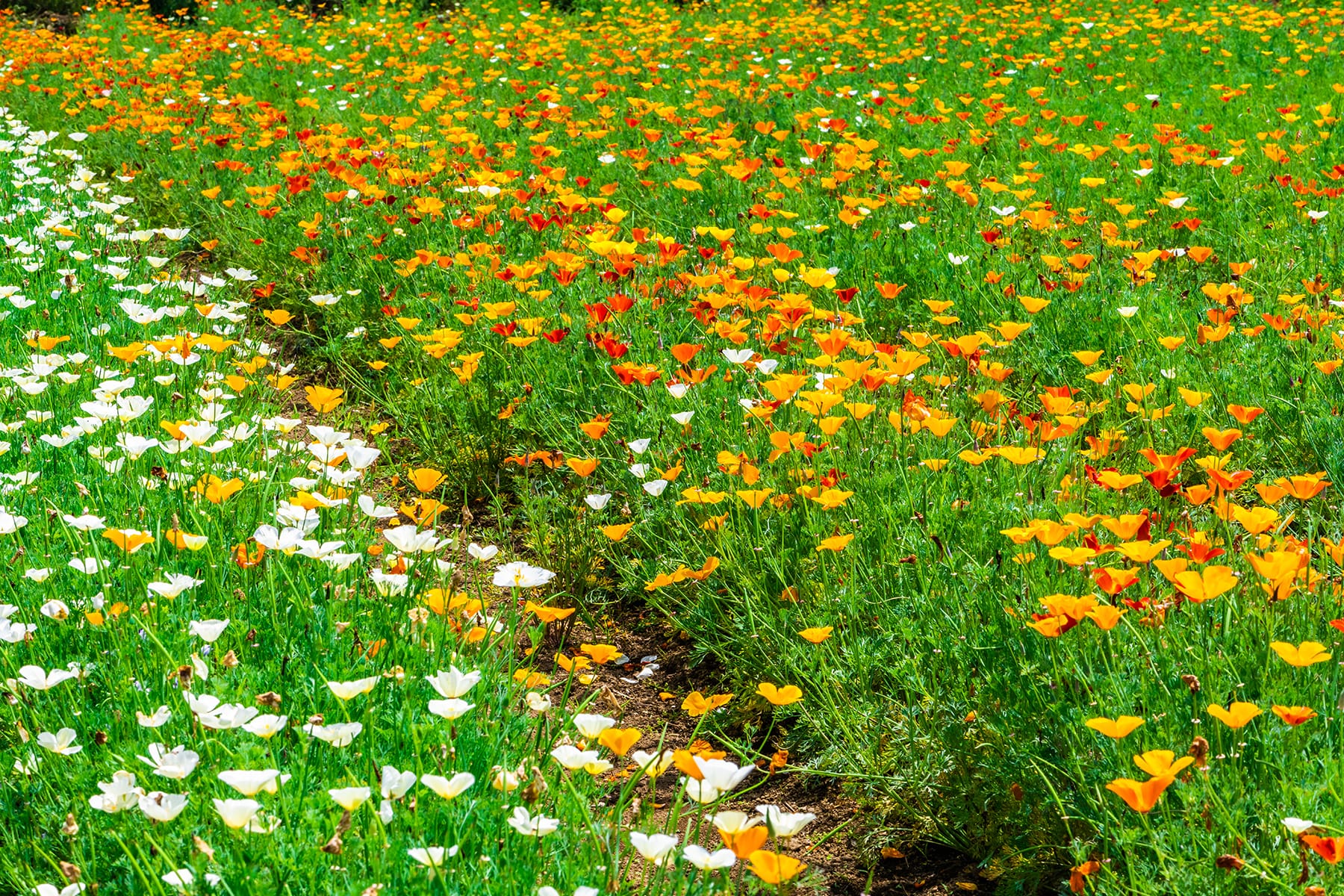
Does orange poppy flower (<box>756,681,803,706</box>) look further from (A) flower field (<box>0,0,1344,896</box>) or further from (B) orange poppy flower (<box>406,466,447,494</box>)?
(B) orange poppy flower (<box>406,466,447,494</box>)

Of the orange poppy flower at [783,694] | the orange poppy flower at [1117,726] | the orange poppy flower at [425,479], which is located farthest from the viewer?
the orange poppy flower at [425,479]

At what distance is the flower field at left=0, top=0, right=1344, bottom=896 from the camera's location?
5.82ft

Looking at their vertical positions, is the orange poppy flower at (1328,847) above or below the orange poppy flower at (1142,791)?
below

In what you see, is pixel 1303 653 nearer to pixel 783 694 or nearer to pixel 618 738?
pixel 783 694

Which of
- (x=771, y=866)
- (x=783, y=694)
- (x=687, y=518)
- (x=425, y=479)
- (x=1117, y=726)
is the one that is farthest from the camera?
(x=687, y=518)

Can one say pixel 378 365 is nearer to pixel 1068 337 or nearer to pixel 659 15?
pixel 1068 337

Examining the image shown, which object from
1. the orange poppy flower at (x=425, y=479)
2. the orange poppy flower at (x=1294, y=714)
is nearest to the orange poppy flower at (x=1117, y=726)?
the orange poppy flower at (x=1294, y=714)

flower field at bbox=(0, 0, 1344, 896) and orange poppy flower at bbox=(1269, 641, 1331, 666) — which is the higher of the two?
orange poppy flower at bbox=(1269, 641, 1331, 666)

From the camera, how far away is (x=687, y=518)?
308 centimetres

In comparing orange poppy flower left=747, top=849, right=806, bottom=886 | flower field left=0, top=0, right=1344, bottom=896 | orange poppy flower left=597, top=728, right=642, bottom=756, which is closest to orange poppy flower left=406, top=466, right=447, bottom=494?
flower field left=0, top=0, right=1344, bottom=896

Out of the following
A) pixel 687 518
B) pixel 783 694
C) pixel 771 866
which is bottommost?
pixel 687 518

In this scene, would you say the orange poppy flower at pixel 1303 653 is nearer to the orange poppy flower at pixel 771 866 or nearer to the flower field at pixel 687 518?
the flower field at pixel 687 518

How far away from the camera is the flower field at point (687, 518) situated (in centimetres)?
178

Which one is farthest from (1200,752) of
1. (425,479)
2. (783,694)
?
(425,479)
